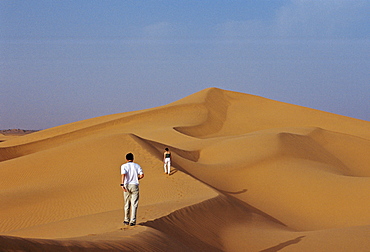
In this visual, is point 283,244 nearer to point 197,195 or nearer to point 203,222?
point 203,222

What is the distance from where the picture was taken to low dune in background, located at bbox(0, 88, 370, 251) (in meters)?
11.3

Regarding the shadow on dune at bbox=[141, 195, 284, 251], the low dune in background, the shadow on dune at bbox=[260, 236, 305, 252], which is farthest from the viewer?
the shadow on dune at bbox=[260, 236, 305, 252]

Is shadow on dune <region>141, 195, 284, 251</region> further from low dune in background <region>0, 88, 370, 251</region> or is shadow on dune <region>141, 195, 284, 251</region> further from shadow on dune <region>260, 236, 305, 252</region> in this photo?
shadow on dune <region>260, 236, 305, 252</region>

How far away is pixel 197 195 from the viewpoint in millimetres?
16562

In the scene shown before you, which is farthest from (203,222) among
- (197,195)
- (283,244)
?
(197,195)

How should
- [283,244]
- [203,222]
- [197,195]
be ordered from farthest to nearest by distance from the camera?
[197,195], [203,222], [283,244]

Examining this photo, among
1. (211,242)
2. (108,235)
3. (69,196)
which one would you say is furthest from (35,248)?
(69,196)

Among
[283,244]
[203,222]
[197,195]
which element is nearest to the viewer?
[283,244]

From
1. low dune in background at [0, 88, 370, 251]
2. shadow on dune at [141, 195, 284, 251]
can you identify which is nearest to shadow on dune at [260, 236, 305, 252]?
low dune in background at [0, 88, 370, 251]

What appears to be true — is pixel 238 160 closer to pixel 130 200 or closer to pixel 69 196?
pixel 69 196

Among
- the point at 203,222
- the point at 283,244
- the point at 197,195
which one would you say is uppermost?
the point at 197,195

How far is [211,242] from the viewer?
1191cm

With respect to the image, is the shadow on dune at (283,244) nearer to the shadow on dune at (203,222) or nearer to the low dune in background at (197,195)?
the low dune in background at (197,195)

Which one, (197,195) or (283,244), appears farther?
(197,195)
